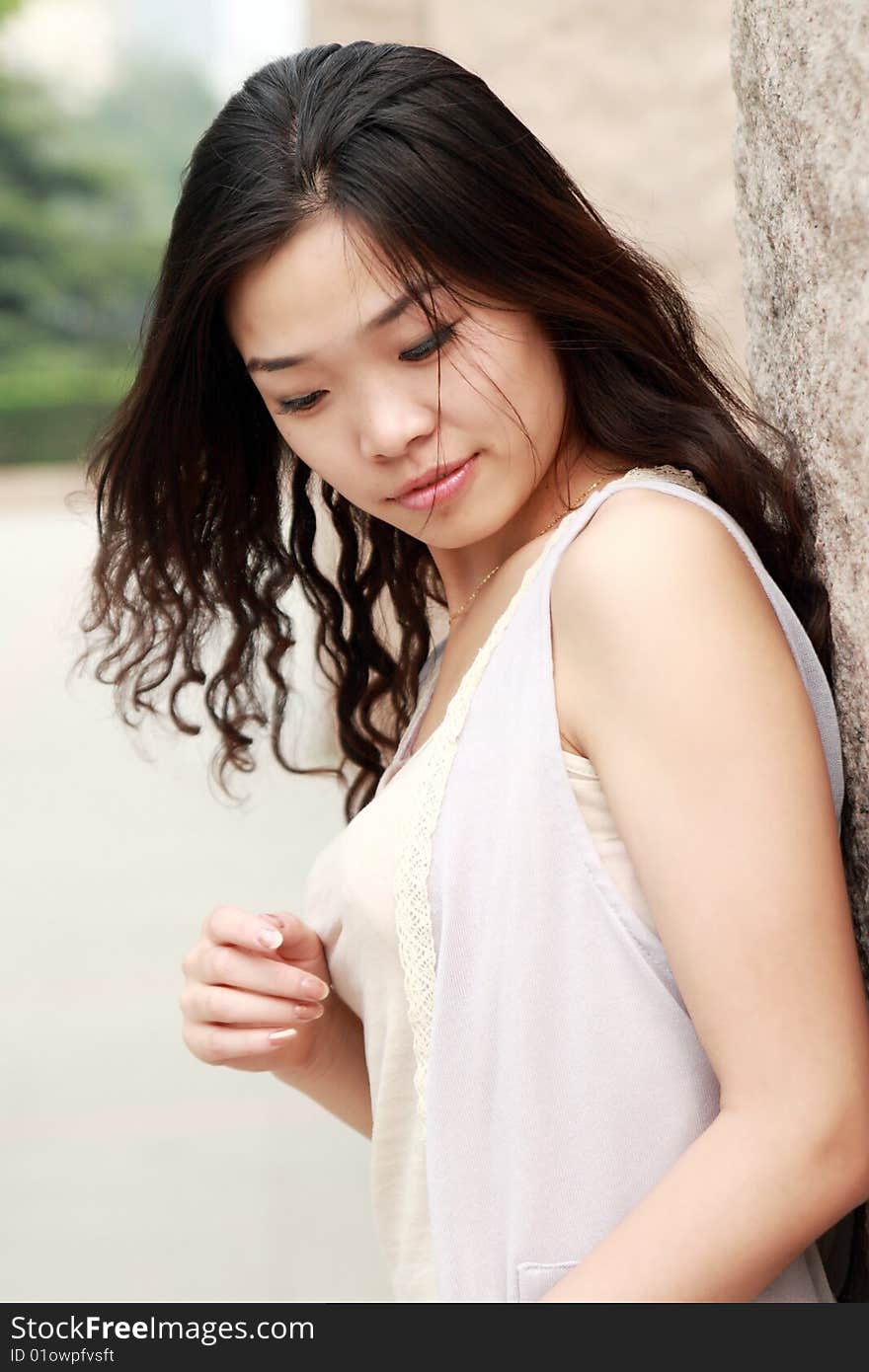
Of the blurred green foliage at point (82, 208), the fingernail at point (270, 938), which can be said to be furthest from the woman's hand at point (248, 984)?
the blurred green foliage at point (82, 208)

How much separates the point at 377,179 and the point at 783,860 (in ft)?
2.12

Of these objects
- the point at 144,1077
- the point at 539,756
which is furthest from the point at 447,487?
the point at 144,1077

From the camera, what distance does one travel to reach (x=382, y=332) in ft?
3.94

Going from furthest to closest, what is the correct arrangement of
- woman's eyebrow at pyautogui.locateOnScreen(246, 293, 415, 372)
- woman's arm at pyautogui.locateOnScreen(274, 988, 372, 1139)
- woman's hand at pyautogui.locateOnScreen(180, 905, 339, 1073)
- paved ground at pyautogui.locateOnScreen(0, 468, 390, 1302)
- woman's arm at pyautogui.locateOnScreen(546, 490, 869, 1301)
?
paved ground at pyautogui.locateOnScreen(0, 468, 390, 1302) → woman's arm at pyautogui.locateOnScreen(274, 988, 372, 1139) → woman's hand at pyautogui.locateOnScreen(180, 905, 339, 1073) → woman's eyebrow at pyautogui.locateOnScreen(246, 293, 415, 372) → woman's arm at pyautogui.locateOnScreen(546, 490, 869, 1301)

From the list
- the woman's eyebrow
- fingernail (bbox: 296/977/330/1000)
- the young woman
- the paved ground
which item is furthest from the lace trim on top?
the paved ground

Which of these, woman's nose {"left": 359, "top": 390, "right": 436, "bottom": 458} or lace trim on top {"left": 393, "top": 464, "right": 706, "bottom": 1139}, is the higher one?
woman's nose {"left": 359, "top": 390, "right": 436, "bottom": 458}

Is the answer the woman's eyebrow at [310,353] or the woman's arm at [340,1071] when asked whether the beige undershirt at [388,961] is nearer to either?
the woman's arm at [340,1071]

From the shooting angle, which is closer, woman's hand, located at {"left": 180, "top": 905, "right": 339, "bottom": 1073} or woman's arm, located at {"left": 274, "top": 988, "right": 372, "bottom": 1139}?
woman's hand, located at {"left": 180, "top": 905, "right": 339, "bottom": 1073}

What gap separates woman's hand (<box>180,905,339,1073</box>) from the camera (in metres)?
1.29

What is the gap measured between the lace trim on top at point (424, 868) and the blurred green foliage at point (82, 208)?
16.3 metres

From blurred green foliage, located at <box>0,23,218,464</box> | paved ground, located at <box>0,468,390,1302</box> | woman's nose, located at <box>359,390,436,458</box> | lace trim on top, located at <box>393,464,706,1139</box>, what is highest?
blurred green foliage, located at <box>0,23,218,464</box>

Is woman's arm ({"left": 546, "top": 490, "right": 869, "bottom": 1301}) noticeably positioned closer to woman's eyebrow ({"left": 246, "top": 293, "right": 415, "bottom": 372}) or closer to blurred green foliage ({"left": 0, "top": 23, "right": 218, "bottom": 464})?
woman's eyebrow ({"left": 246, "top": 293, "right": 415, "bottom": 372})
